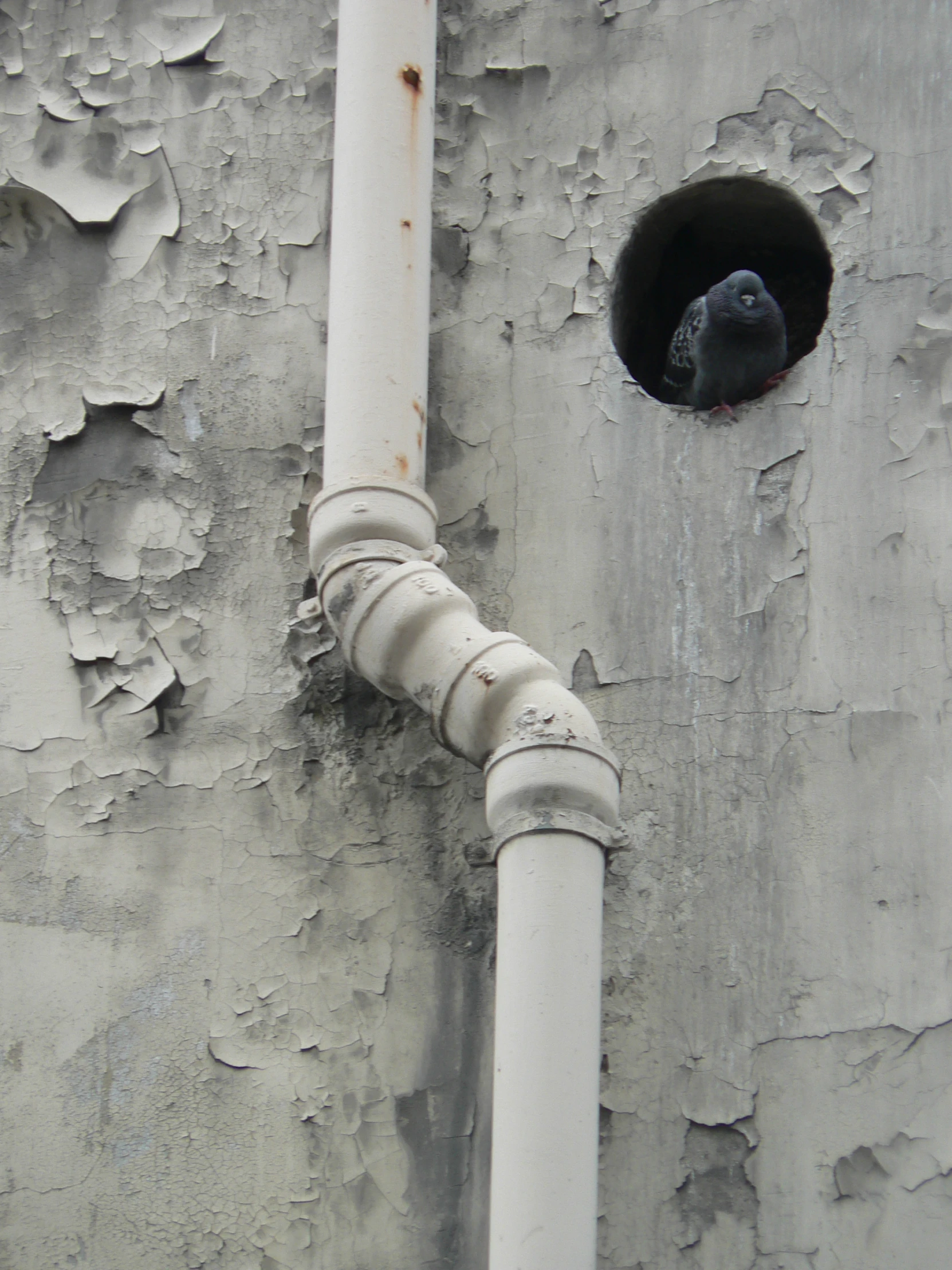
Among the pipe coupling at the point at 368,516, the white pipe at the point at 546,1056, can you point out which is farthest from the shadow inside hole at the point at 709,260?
the white pipe at the point at 546,1056

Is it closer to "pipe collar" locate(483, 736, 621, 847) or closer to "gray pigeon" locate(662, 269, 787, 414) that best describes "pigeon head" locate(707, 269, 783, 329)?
"gray pigeon" locate(662, 269, 787, 414)

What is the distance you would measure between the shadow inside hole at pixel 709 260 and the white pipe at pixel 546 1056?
3.90 feet

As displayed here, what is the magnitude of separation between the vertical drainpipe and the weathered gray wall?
8.3 inches

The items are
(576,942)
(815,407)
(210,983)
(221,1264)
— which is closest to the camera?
(576,942)

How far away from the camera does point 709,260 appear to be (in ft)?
12.3

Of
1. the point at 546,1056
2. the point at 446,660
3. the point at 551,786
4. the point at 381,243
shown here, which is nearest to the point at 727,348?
the point at 381,243

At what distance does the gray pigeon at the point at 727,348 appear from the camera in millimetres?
3094

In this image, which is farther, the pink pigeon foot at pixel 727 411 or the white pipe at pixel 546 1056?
the pink pigeon foot at pixel 727 411

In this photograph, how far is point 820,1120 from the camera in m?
Result: 2.45

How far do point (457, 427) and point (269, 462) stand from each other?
36 centimetres

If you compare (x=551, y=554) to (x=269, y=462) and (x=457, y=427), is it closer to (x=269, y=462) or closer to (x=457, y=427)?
(x=457, y=427)

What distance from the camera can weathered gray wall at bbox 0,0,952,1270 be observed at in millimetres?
2512

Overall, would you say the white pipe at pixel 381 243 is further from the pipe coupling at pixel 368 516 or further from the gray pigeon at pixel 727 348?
the gray pigeon at pixel 727 348

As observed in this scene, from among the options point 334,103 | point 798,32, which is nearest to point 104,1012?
point 334,103
